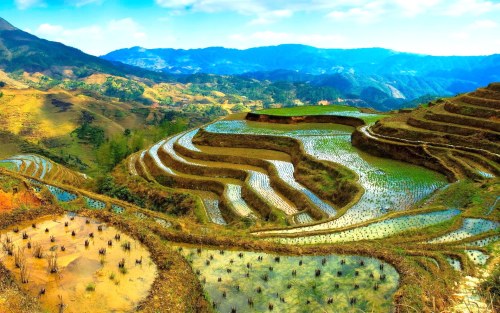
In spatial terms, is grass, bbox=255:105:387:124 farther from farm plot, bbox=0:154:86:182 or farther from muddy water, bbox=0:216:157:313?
muddy water, bbox=0:216:157:313

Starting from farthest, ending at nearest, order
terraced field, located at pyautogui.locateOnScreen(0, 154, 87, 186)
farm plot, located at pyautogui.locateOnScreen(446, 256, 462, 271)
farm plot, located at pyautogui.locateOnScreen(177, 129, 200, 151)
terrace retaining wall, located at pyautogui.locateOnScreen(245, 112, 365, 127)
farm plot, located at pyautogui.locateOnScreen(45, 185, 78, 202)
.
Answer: terrace retaining wall, located at pyautogui.locateOnScreen(245, 112, 365, 127) → farm plot, located at pyautogui.locateOnScreen(177, 129, 200, 151) → terraced field, located at pyautogui.locateOnScreen(0, 154, 87, 186) → farm plot, located at pyautogui.locateOnScreen(45, 185, 78, 202) → farm plot, located at pyautogui.locateOnScreen(446, 256, 462, 271)

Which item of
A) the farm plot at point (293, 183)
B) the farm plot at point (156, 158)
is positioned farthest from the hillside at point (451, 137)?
the farm plot at point (156, 158)

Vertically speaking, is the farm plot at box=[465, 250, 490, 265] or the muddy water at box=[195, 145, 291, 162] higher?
the farm plot at box=[465, 250, 490, 265]

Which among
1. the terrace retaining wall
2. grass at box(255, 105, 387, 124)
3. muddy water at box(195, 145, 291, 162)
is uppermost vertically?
→ grass at box(255, 105, 387, 124)

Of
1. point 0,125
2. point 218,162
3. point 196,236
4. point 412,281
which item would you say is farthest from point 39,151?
point 412,281

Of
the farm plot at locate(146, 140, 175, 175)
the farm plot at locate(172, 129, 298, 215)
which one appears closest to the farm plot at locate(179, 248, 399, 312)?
the farm plot at locate(172, 129, 298, 215)

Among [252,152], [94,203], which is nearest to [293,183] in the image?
[252,152]

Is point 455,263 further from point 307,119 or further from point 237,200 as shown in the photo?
point 307,119

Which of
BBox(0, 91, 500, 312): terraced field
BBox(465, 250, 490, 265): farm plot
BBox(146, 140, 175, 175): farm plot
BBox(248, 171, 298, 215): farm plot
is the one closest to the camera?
BBox(0, 91, 500, 312): terraced field

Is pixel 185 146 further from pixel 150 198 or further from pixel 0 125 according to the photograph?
pixel 0 125
